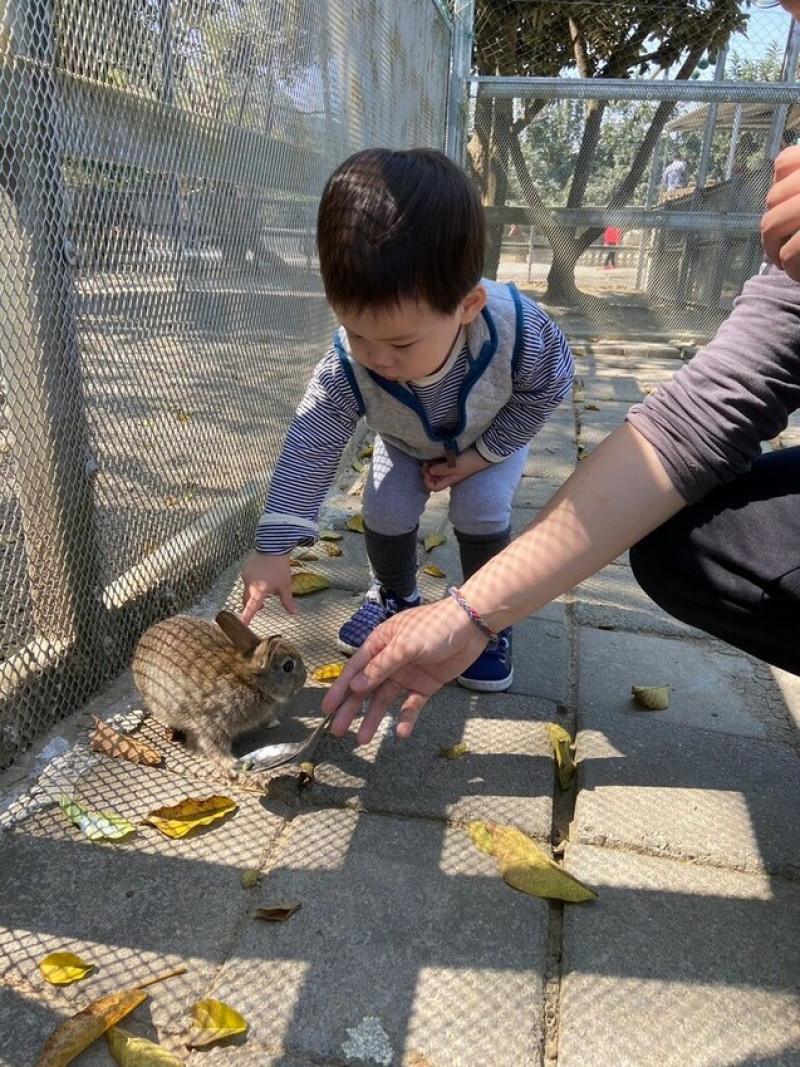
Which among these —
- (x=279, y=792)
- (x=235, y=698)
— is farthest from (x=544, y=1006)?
(x=235, y=698)

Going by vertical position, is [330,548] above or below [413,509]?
below

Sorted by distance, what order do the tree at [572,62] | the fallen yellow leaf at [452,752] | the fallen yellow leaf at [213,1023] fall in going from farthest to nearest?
the tree at [572,62]
the fallen yellow leaf at [452,752]
the fallen yellow leaf at [213,1023]

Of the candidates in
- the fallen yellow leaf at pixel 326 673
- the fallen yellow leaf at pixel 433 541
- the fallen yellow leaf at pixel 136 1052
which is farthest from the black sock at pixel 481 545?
the fallen yellow leaf at pixel 136 1052

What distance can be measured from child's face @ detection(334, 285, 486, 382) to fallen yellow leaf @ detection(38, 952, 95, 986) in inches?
53.3

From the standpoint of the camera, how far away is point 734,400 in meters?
1.54

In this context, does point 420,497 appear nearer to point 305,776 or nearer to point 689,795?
point 305,776

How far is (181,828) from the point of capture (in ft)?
6.01

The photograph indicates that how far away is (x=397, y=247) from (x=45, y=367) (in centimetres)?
90

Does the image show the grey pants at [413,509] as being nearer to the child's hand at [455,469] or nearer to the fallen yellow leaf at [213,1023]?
the child's hand at [455,469]

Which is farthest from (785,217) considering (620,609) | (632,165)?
(632,165)

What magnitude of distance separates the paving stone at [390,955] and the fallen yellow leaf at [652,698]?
0.81 m

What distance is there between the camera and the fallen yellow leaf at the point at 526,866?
5.53 feet

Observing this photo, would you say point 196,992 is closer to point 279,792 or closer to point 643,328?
point 279,792

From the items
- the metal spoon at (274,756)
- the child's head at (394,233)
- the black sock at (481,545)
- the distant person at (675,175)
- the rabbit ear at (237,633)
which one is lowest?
the metal spoon at (274,756)
